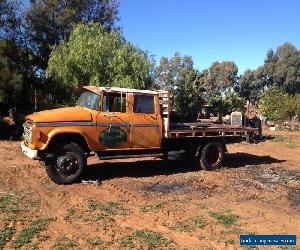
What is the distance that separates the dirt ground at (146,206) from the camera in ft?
19.9

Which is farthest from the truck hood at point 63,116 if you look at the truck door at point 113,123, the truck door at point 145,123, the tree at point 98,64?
the tree at point 98,64

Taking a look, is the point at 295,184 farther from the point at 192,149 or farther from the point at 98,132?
the point at 98,132

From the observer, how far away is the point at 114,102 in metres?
10.1

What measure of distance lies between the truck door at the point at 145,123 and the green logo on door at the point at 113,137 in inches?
11.1

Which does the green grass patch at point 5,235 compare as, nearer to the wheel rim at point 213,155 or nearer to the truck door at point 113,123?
the truck door at point 113,123

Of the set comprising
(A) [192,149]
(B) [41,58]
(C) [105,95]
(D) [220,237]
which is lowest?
(D) [220,237]

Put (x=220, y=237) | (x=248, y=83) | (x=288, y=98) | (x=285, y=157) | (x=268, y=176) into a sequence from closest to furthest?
(x=220, y=237), (x=268, y=176), (x=285, y=157), (x=288, y=98), (x=248, y=83)

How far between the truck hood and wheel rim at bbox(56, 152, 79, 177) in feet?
2.77

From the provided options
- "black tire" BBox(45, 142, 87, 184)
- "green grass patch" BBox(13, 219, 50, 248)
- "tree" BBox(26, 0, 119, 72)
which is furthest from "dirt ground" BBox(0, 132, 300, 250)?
"tree" BBox(26, 0, 119, 72)

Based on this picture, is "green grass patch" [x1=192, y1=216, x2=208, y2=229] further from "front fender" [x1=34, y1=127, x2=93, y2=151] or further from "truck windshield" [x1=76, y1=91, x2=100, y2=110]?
"truck windshield" [x1=76, y1=91, x2=100, y2=110]

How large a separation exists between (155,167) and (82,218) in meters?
5.13

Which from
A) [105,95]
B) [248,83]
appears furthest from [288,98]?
[248,83]

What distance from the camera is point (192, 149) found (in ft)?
37.7

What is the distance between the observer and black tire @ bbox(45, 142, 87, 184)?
9.27m
